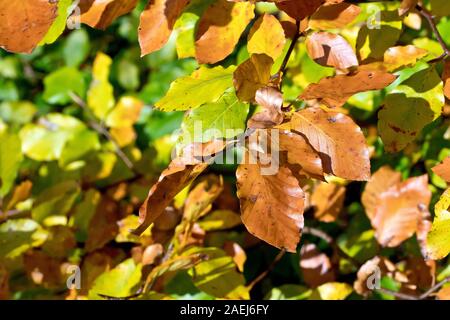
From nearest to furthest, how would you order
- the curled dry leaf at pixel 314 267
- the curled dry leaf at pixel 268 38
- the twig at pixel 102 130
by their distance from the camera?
the curled dry leaf at pixel 268 38 → the curled dry leaf at pixel 314 267 → the twig at pixel 102 130

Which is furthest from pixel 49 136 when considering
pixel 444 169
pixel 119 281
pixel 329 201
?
pixel 444 169

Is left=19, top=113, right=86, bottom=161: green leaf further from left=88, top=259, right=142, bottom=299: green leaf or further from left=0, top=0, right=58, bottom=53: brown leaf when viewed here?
left=0, top=0, right=58, bottom=53: brown leaf

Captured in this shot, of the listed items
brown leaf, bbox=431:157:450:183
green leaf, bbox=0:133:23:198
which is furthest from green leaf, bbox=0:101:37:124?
brown leaf, bbox=431:157:450:183

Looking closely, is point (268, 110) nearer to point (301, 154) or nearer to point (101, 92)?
point (301, 154)

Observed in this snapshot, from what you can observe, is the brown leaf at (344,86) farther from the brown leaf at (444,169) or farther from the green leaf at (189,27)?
the green leaf at (189,27)

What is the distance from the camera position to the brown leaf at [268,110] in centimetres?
64

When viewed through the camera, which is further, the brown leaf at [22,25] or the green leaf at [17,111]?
the green leaf at [17,111]

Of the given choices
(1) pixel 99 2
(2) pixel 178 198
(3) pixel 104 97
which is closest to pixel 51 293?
(2) pixel 178 198

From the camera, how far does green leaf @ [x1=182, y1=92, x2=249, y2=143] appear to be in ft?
2.36

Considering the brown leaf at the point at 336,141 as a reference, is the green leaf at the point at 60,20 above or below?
above

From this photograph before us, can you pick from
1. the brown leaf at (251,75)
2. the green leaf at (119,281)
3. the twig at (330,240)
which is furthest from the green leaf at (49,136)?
the brown leaf at (251,75)

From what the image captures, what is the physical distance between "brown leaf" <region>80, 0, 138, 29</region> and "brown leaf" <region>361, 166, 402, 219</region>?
572mm

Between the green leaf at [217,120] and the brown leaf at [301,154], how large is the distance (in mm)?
75

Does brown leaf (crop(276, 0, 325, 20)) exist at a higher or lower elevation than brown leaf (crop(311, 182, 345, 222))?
higher
